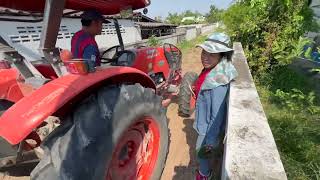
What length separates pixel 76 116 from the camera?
2.13 metres

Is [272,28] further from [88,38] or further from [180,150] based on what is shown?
[88,38]

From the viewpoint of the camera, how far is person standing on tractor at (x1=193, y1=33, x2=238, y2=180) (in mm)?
2785

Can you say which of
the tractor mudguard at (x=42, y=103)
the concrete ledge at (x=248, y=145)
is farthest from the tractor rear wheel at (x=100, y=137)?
the concrete ledge at (x=248, y=145)

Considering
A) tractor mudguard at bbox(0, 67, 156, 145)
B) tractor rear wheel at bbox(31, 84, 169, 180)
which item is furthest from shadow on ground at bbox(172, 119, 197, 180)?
tractor mudguard at bbox(0, 67, 156, 145)

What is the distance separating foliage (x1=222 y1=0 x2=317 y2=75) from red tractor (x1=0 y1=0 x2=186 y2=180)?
4159 mm

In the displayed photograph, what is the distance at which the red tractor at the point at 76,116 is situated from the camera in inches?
78.3

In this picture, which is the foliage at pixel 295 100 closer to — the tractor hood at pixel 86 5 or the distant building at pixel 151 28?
the tractor hood at pixel 86 5

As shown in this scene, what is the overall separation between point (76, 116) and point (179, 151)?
2.13 m

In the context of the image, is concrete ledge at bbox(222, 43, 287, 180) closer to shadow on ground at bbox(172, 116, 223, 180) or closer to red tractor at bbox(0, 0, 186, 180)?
shadow on ground at bbox(172, 116, 223, 180)

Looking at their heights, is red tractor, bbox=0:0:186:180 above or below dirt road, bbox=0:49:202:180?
above

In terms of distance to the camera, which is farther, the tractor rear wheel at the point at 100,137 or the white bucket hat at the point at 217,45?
the white bucket hat at the point at 217,45

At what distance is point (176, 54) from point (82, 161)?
3.84 meters

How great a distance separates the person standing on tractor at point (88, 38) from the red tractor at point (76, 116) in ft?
0.73

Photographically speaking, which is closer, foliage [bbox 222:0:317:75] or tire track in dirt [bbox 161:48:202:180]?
tire track in dirt [bbox 161:48:202:180]
